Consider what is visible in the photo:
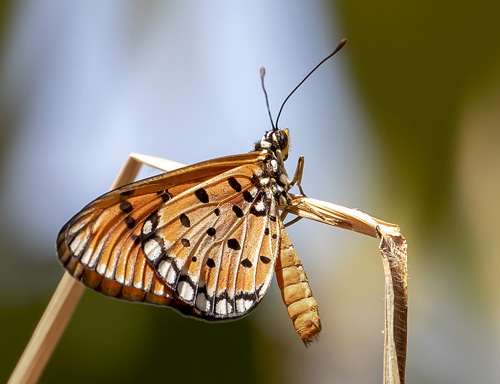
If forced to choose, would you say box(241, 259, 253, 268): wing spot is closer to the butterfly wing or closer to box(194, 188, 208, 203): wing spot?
the butterfly wing

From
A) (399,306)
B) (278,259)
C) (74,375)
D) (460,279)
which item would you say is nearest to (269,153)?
(278,259)

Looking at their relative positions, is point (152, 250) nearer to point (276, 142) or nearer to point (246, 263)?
point (246, 263)

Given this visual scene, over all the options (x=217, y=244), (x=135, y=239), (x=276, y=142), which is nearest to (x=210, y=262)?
(x=217, y=244)

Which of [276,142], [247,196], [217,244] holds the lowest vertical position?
[217,244]

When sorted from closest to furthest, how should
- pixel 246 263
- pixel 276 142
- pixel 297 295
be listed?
pixel 297 295 < pixel 246 263 < pixel 276 142

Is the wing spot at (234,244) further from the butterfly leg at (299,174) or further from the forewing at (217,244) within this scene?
the butterfly leg at (299,174)

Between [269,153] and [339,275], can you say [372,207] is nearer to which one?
[339,275]

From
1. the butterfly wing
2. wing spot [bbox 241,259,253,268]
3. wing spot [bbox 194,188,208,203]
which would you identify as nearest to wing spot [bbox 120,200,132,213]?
the butterfly wing
